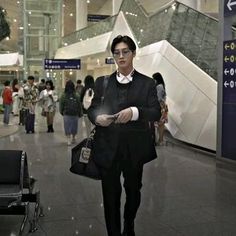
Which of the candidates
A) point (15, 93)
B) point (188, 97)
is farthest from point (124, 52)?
point (15, 93)

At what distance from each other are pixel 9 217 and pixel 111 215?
158cm

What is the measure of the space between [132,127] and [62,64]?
19.8 m

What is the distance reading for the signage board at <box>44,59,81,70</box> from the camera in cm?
2239

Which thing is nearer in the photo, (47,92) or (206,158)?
(206,158)

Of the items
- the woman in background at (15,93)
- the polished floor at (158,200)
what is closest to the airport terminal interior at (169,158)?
the polished floor at (158,200)

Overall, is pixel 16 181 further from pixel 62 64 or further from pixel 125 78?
pixel 62 64

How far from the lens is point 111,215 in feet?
11.3

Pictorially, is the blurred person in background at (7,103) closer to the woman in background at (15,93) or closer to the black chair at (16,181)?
the woman in background at (15,93)

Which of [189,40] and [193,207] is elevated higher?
[189,40]

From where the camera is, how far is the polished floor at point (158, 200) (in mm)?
4254

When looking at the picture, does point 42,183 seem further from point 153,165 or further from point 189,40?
point 189,40

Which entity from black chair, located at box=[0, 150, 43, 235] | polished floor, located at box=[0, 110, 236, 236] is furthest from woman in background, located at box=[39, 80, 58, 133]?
black chair, located at box=[0, 150, 43, 235]

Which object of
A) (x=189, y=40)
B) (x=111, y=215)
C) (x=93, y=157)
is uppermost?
(x=189, y=40)

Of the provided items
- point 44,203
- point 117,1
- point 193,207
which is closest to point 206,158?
point 193,207
